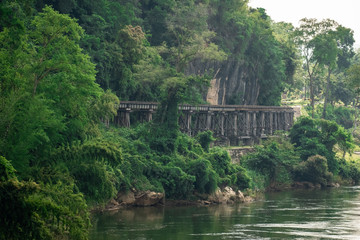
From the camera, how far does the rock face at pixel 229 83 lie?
56000 mm

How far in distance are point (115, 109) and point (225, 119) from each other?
22.2 meters

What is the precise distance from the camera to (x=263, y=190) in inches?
1623

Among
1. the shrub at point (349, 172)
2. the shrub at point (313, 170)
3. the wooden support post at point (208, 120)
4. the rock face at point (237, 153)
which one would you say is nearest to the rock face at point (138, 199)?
the rock face at point (237, 153)

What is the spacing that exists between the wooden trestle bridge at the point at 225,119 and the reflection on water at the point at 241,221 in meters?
10.7

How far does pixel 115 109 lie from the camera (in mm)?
31984

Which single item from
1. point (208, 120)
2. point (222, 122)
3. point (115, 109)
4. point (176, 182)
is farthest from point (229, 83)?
point (115, 109)

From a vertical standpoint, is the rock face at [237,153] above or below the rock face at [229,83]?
below

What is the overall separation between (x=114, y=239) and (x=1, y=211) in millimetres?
10216

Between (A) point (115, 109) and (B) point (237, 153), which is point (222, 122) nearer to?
(B) point (237, 153)

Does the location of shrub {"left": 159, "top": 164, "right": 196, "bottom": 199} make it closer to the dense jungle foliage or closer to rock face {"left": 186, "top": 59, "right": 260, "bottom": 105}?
the dense jungle foliage

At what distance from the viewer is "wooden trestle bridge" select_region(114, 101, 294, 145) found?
42094 millimetres

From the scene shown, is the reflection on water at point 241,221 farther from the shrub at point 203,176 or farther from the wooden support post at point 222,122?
the wooden support post at point 222,122

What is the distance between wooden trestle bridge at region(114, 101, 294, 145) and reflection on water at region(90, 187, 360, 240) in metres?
10.7

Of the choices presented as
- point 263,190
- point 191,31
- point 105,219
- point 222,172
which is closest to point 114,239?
point 105,219
